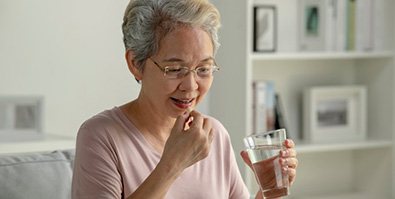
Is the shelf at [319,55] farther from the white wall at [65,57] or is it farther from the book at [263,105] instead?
the white wall at [65,57]

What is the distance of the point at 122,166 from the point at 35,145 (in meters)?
1.03

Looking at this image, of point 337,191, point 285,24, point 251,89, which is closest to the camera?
point 251,89

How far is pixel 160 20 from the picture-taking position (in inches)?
77.5

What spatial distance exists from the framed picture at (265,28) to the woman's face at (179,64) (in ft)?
4.99

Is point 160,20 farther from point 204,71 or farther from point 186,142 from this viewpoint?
point 186,142

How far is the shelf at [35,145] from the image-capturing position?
9.36 feet

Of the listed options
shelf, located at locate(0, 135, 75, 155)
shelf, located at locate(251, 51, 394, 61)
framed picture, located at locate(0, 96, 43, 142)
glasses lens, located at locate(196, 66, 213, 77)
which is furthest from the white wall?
glasses lens, located at locate(196, 66, 213, 77)

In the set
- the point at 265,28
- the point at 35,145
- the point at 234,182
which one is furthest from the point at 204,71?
the point at 265,28

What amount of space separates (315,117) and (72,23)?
122 centimetres

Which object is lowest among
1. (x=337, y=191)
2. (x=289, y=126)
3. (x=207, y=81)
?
(x=337, y=191)

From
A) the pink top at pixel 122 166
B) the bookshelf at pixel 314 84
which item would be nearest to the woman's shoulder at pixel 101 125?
the pink top at pixel 122 166

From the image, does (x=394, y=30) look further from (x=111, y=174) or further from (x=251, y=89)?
(x=111, y=174)

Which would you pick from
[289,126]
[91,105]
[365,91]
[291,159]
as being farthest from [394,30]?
[291,159]

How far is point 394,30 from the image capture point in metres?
3.81
